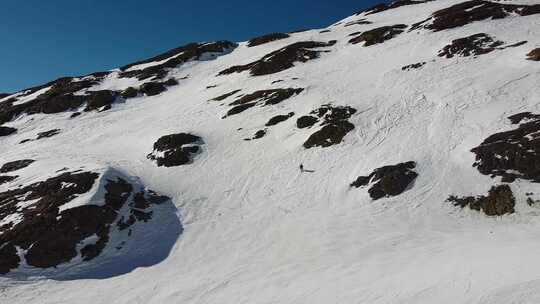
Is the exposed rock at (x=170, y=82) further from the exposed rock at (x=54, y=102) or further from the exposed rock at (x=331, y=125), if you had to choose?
the exposed rock at (x=331, y=125)

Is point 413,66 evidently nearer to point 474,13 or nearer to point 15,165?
point 474,13

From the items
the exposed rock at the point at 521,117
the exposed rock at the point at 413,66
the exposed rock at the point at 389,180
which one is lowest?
the exposed rock at the point at 389,180

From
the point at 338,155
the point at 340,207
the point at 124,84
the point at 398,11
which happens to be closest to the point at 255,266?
the point at 340,207

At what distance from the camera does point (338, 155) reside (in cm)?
2758

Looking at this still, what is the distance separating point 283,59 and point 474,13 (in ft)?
73.3

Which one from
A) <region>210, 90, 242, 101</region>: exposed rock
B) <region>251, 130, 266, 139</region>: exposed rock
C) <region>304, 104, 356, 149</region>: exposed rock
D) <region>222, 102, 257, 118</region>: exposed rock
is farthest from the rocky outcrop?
<region>210, 90, 242, 101</region>: exposed rock

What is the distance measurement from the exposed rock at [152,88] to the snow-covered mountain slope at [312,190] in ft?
42.0

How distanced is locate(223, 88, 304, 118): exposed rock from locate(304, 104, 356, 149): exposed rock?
19.7ft

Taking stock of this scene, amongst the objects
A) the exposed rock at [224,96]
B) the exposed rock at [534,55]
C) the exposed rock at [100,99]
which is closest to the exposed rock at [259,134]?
the exposed rock at [224,96]

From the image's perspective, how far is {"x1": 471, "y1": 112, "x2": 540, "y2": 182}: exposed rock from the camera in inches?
783

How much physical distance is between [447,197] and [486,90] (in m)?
12.4

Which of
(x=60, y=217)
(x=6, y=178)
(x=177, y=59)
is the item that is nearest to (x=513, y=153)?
(x=60, y=217)

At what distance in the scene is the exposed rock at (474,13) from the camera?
1817 inches

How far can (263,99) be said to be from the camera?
133 ft
